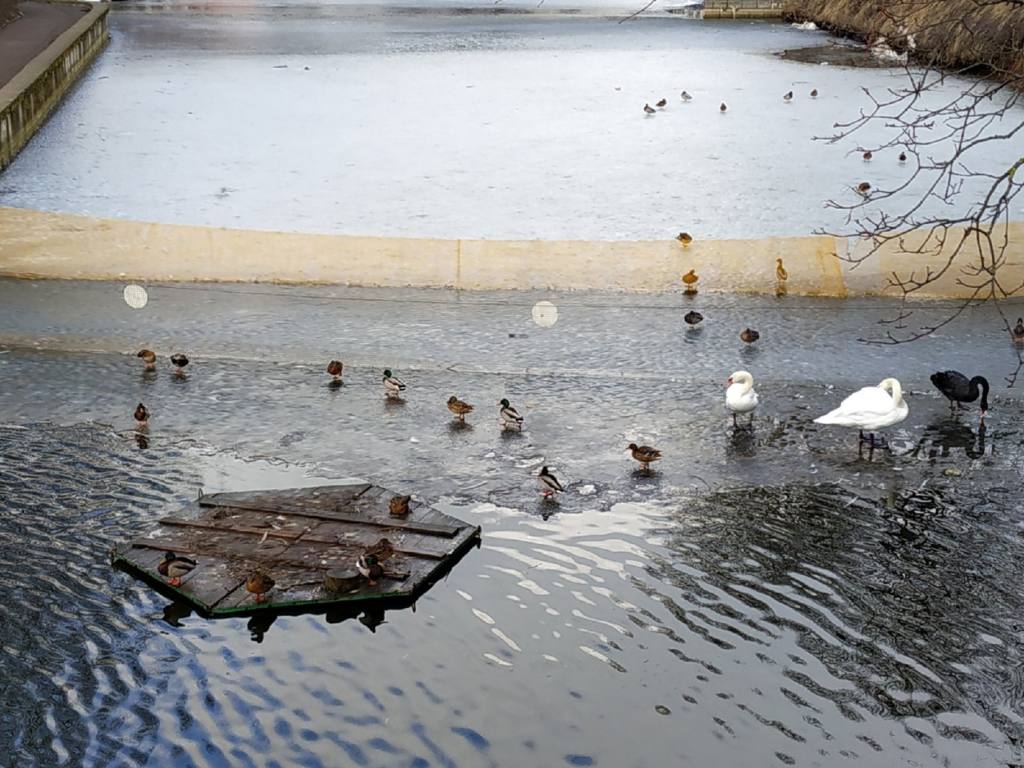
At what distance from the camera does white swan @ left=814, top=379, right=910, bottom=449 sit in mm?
11070

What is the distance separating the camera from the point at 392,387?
12508 millimetres

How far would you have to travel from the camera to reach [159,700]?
7852 mm

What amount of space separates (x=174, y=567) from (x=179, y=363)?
464 centimetres

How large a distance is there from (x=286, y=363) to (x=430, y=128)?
19.2m

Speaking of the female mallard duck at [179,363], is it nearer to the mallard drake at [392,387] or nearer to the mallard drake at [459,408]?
the mallard drake at [392,387]

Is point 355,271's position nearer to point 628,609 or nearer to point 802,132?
point 628,609

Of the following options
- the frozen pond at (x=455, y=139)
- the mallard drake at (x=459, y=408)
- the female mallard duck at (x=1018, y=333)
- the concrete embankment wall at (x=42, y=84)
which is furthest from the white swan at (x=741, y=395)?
the concrete embankment wall at (x=42, y=84)

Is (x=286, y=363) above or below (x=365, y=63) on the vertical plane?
below

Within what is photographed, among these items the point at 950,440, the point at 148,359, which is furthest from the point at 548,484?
the point at 148,359

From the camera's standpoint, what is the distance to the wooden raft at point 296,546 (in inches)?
348

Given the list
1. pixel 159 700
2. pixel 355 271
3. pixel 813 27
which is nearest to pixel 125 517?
pixel 159 700

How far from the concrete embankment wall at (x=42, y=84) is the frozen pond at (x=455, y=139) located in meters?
0.48

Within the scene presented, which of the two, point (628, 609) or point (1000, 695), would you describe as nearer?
point (1000, 695)

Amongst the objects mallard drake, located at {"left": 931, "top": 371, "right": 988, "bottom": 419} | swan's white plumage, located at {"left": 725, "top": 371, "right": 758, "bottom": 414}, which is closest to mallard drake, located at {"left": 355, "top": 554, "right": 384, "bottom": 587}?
swan's white plumage, located at {"left": 725, "top": 371, "right": 758, "bottom": 414}
